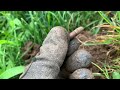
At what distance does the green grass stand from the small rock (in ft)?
1.30

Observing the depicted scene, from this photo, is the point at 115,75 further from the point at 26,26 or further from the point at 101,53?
the point at 26,26

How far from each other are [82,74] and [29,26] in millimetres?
793

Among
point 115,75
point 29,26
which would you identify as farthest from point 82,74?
point 29,26

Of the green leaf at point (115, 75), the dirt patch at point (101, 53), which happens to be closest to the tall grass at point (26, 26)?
the dirt patch at point (101, 53)

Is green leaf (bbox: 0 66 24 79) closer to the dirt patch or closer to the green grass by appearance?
the green grass

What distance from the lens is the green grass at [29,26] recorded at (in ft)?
7.36

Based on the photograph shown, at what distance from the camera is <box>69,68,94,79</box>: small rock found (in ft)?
5.99

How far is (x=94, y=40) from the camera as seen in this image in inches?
93.7

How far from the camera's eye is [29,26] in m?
2.50

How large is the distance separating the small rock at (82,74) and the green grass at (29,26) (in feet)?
1.30

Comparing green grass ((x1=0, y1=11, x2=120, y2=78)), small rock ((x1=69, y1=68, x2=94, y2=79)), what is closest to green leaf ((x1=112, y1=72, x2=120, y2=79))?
small rock ((x1=69, y1=68, x2=94, y2=79))
